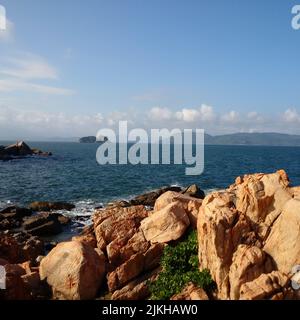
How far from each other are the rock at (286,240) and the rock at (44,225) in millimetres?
30970

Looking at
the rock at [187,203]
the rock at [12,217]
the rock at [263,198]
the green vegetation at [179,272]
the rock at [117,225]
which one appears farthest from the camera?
the rock at [12,217]

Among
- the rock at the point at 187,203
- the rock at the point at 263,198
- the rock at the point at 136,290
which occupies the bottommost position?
the rock at the point at 136,290

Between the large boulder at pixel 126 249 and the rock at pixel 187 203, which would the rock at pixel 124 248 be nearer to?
the large boulder at pixel 126 249

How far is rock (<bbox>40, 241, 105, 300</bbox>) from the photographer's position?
22016mm

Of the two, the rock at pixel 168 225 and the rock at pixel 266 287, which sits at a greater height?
the rock at pixel 168 225

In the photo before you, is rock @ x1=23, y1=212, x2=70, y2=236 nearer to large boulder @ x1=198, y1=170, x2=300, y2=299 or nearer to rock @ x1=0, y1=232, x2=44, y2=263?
rock @ x1=0, y1=232, x2=44, y2=263

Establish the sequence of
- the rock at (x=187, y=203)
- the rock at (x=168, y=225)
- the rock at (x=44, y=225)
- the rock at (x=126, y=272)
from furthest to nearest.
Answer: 1. the rock at (x=44, y=225)
2. the rock at (x=187, y=203)
3. the rock at (x=168, y=225)
4. the rock at (x=126, y=272)

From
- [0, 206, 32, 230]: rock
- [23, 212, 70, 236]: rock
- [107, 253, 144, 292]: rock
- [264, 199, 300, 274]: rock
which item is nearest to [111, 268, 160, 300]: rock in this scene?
[107, 253, 144, 292]: rock

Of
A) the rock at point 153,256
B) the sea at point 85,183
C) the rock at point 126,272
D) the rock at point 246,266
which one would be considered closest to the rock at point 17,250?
the rock at point 126,272

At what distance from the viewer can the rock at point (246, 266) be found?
17.2 meters

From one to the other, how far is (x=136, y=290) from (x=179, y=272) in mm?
2802

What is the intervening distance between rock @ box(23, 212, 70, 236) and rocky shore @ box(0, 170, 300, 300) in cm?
1887
